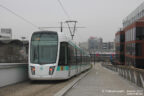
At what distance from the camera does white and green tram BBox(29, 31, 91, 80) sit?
13.1 m

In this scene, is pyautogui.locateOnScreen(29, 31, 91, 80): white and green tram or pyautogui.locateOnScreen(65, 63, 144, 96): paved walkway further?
pyautogui.locateOnScreen(29, 31, 91, 80): white and green tram

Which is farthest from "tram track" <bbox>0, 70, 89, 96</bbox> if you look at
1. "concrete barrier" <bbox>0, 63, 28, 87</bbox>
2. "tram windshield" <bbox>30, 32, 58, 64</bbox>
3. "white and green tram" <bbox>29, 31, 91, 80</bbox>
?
"tram windshield" <bbox>30, 32, 58, 64</bbox>

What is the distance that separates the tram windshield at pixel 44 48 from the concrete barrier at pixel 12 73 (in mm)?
1086

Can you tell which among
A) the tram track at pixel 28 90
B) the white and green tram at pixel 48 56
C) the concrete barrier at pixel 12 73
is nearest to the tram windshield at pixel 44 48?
the white and green tram at pixel 48 56

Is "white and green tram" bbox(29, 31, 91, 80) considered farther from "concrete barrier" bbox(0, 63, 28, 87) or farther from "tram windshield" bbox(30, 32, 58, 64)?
"concrete barrier" bbox(0, 63, 28, 87)

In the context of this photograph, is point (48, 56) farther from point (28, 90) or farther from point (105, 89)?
point (105, 89)

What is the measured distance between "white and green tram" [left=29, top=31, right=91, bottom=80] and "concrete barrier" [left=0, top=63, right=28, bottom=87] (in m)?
0.83

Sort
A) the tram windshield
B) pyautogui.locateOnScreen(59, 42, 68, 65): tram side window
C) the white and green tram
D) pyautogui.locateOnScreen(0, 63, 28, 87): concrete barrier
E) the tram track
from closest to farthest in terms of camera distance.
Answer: the tram track → pyautogui.locateOnScreen(0, 63, 28, 87): concrete barrier → the white and green tram → the tram windshield → pyautogui.locateOnScreen(59, 42, 68, 65): tram side window

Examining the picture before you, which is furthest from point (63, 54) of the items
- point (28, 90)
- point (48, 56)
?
point (28, 90)

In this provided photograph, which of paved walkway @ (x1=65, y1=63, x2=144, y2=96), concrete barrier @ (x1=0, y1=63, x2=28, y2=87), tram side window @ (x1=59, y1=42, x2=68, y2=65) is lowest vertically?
paved walkway @ (x1=65, y1=63, x2=144, y2=96)

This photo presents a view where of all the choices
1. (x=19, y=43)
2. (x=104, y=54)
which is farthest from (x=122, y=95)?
(x=104, y=54)

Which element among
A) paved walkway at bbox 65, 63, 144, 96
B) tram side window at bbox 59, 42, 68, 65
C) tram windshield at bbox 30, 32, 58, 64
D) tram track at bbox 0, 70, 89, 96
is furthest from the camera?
tram side window at bbox 59, 42, 68, 65

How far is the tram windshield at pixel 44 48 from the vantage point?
13405 mm

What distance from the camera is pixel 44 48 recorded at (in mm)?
13703
